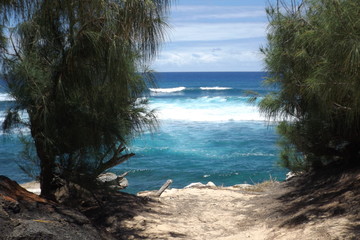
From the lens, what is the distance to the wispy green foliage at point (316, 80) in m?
4.08

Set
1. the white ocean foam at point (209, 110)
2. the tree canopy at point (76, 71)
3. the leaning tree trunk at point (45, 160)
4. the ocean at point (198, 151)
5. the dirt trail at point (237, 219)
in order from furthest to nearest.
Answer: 1. the white ocean foam at point (209, 110)
2. the ocean at point (198, 151)
3. the leaning tree trunk at point (45, 160)
4. the dirt trail at point (237, 219)
5. the tree canopy at point (76, 71)

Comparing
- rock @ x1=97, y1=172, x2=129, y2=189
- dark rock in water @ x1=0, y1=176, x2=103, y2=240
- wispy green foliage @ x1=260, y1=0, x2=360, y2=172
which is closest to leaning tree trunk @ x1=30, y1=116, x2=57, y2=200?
rock @ x1=97, y1=172, x2=129, y2=189

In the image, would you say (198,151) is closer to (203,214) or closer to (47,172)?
(203,214)

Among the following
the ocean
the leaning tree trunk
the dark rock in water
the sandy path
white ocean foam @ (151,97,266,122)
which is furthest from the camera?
white ocean foam @ (151,97,266,122)

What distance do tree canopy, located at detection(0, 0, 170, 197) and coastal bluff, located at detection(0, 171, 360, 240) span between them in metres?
0.88

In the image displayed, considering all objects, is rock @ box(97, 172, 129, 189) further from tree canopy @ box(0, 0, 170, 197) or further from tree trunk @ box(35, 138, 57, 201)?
tree trunk @ box(35, 138, 57, 201)

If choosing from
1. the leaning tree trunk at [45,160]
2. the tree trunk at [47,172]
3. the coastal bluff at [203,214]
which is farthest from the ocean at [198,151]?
the coastal bluff at [203,214]

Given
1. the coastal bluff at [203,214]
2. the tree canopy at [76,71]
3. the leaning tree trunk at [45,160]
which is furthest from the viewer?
the leaning tree trunk at [45,160]

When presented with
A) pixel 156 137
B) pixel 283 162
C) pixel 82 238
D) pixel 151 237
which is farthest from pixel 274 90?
pixel 156 137

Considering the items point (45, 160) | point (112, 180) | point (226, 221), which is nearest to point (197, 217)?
point (226, 221)

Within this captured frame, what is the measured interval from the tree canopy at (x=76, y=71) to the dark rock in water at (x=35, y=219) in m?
0.97

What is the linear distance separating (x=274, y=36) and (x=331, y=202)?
105 inches

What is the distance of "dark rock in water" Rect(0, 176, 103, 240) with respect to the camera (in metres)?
3.71

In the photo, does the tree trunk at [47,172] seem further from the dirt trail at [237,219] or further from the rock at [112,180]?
the dirt trail at [237,219]
